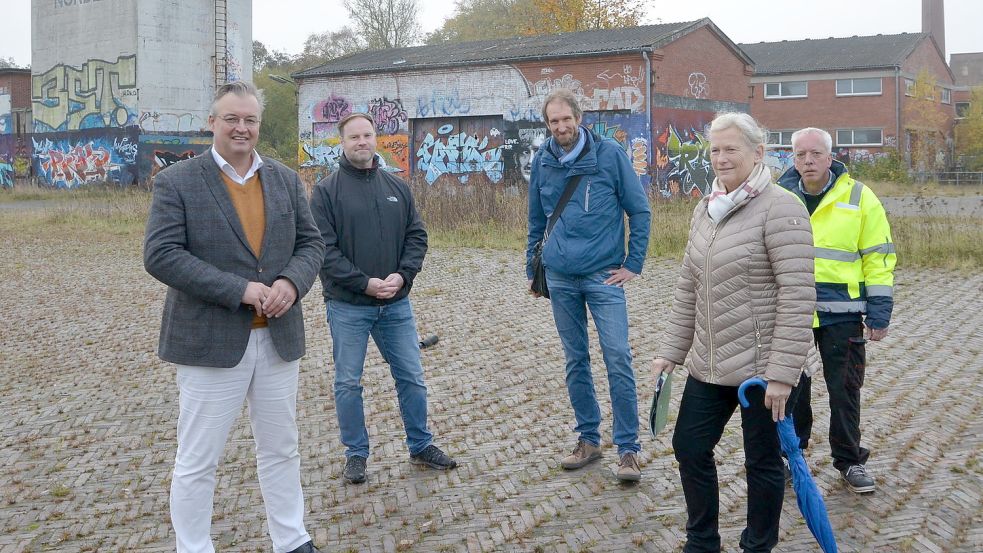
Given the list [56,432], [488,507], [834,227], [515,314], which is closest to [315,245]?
[488,507]

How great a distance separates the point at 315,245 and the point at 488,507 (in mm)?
1673

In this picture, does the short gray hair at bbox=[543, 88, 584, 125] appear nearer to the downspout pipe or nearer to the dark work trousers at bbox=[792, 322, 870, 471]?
the dark work trousers at bbox=[792, 322, 870, 471]

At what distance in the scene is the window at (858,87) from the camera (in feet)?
177

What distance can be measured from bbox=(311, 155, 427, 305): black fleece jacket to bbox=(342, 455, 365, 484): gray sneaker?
892mm

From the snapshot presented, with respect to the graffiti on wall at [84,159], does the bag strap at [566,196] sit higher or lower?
lower

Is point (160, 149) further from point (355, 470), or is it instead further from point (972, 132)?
point (972, 132)

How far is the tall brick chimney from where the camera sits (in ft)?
250

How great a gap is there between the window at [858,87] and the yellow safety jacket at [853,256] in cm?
5281

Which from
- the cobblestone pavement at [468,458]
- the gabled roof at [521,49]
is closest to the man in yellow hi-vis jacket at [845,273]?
the cobblestone pavement at [468,458]

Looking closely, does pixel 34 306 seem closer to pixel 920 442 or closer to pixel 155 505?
pixel 155 505

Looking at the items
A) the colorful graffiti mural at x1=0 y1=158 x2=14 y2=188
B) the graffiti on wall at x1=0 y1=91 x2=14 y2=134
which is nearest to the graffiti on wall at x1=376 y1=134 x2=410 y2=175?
the colorful graffiti mural at x1=0 y1=158 x2=14 y2=188

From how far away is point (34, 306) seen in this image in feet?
41.4

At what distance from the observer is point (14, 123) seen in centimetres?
4609

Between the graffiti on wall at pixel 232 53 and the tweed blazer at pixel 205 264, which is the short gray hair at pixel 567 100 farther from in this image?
the graffiti on wall at pixel 232 53
